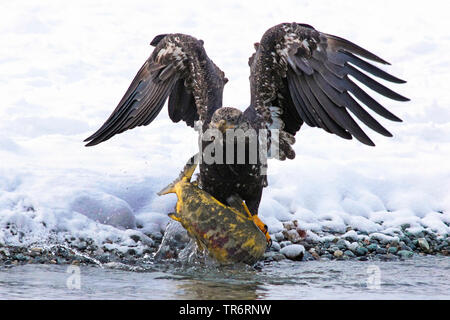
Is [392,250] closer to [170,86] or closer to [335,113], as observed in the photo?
[335,113]

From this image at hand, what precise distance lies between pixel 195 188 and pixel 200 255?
579mm

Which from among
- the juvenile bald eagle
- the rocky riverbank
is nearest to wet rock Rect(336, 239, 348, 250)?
the rocky riverbank

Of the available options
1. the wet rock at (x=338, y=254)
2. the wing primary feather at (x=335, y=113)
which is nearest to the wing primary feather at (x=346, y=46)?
the wing primary feather at (x=335, y=113)

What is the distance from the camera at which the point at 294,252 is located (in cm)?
637

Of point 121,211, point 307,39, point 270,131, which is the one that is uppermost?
point 307,39

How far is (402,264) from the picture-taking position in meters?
6.21

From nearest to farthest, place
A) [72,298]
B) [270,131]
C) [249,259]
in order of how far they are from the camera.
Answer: [72,298]
[249,259]
[270,131]

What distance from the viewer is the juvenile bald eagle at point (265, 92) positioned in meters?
5.94

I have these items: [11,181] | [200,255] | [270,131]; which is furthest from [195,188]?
[11,181]

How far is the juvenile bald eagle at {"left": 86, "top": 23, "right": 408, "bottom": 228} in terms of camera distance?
5.94 metres

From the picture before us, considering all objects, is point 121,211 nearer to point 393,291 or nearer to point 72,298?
point 72,298

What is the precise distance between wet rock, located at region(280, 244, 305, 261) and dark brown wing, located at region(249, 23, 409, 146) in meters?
1.15

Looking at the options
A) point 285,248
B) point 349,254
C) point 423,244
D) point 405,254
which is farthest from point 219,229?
point 423,244

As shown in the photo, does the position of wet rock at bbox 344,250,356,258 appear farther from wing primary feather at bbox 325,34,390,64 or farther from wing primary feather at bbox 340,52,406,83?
wing primary feather at bbox 325,34,390,64
